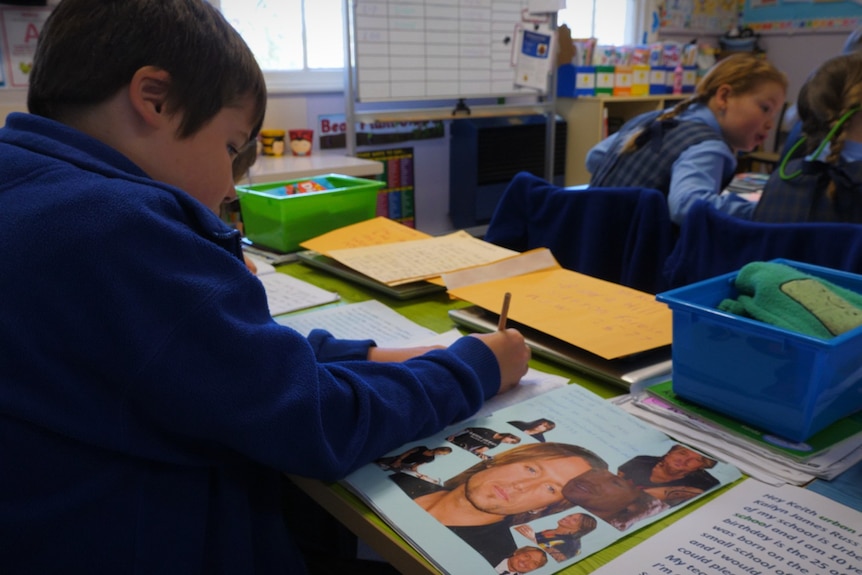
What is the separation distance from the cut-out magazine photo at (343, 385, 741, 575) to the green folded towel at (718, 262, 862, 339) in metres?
0.16

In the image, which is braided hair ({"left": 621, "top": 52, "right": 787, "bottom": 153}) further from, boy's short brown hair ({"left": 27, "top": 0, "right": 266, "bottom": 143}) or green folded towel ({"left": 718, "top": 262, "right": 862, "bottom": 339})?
boy's short brown hair ({"left": 27, "top": 0, "right": 266, "bottom": 143})

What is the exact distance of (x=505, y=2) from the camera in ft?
12.4

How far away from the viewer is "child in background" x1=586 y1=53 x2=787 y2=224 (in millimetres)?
1772

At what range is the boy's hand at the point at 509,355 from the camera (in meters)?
0.79

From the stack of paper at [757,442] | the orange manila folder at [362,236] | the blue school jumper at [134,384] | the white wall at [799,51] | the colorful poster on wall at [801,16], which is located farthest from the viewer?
the white wall at [799,51]

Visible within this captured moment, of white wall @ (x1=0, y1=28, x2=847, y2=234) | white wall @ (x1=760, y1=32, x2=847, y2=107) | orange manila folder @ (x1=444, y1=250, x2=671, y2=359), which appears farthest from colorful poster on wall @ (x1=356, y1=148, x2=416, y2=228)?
white wall @ (x1=760, y1=32, x2=847, y2=107)

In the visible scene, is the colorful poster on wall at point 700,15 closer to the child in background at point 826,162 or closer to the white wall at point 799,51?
the white wall at point 799,51

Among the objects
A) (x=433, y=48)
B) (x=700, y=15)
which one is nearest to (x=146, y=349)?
(x=433, y=48)

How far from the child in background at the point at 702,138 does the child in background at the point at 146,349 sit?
1221 millimetres

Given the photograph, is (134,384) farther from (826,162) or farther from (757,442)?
(826,162)

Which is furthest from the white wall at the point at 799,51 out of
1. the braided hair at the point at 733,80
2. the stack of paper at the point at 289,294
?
the stack of paper at the point at 289,294

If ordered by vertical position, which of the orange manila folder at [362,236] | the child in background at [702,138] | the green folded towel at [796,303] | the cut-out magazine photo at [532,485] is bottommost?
the cut-out magazine photo at [532,485]

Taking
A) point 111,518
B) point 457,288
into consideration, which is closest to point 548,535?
point 111,518

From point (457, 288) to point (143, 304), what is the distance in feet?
2.01
